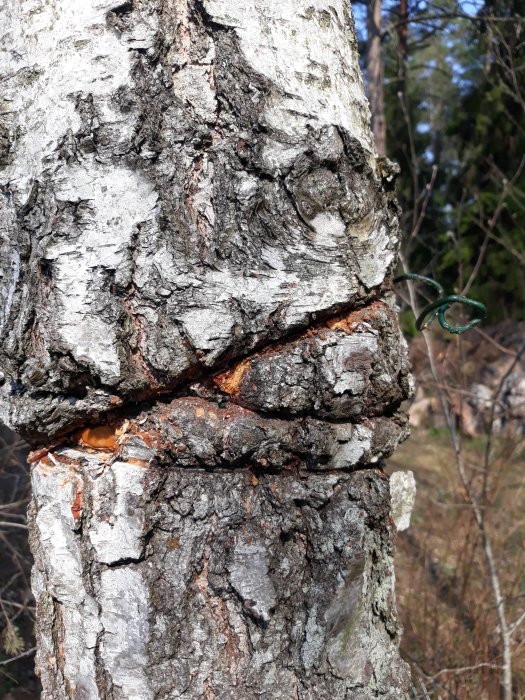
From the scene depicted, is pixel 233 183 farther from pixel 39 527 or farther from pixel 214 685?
pixel 214 685

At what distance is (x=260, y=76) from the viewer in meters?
0.88

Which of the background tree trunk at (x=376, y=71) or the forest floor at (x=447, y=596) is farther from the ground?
the background tree trunk at (x=376, y=71)

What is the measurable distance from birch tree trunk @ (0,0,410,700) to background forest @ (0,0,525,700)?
1.14 m

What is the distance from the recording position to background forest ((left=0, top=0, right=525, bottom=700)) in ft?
9.05

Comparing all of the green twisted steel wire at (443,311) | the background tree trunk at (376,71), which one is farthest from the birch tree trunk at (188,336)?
the background tree trunk at (376,71)

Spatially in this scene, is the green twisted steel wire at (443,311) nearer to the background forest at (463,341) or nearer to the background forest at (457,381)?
the background forest at (457,381)

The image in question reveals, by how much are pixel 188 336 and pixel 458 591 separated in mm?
3410

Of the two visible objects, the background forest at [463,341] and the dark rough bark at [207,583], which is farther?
the background forest at [463,341]

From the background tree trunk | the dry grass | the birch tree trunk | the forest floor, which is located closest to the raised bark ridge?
the birch tree trunk

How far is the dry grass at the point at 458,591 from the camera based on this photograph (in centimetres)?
246

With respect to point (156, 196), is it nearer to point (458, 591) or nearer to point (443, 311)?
point (443, 311)

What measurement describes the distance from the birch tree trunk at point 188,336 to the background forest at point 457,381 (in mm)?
1137

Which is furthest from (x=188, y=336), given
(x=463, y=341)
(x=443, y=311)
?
(x=463, y=341)

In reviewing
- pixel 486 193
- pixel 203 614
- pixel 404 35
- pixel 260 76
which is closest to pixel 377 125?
pixel 404 35
